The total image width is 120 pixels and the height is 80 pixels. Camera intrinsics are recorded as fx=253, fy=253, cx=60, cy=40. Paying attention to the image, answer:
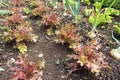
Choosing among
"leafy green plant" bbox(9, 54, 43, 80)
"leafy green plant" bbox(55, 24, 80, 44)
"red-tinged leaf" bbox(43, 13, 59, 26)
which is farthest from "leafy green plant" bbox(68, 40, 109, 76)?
"red-tinged leaf" bbox(43, 13, 59, 26)

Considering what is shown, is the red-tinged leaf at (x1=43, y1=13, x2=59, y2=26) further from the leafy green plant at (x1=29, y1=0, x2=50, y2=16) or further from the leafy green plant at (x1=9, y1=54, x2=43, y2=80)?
the leafy green plant at (x1=9, y1=54, x2=43, y2=80)

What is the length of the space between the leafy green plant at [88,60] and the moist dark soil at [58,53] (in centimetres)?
13

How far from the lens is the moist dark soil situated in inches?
152

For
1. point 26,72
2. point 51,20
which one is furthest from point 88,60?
point 51,20

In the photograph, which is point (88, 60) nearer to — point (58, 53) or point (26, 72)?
point (58, 53)

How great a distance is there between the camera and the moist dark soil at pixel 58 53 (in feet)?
12.6

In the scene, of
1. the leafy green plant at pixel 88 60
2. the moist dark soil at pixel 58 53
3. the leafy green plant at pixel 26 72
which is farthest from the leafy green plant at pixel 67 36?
the leafy green plant at pixel 26 72

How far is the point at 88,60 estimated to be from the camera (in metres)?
3.79

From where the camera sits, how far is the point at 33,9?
215 inches

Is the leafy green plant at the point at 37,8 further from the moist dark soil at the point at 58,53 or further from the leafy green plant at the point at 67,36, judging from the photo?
the leafy green plant at the point at 67,36

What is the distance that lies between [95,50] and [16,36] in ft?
4.38

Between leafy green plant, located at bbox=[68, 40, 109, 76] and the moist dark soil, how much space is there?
0.13m

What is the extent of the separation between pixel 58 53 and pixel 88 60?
0.65 m

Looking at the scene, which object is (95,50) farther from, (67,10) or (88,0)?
(88,0)
